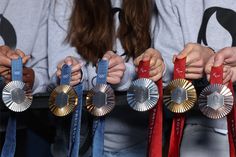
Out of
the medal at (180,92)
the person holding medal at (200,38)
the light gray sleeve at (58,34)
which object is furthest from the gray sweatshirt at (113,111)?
the medal at (180,92)

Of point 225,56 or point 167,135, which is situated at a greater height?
point 225,56

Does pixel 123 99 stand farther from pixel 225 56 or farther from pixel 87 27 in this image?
pixel 87 27

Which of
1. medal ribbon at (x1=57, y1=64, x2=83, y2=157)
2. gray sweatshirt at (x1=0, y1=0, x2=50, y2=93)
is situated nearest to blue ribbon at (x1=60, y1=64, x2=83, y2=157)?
medal ribbon at (x1=57, y1=64, x2=83, y2=157)

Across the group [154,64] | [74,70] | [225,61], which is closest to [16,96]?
[74,70]

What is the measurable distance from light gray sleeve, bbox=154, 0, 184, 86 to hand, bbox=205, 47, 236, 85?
0.21 metres

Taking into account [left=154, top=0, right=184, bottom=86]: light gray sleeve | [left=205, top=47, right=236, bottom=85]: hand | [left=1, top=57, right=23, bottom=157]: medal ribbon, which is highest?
[left=154, top=0, right=184, bottom=86]: light gray sleeve

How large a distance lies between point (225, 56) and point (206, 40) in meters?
0.22

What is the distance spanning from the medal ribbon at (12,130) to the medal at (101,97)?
12 centimetres

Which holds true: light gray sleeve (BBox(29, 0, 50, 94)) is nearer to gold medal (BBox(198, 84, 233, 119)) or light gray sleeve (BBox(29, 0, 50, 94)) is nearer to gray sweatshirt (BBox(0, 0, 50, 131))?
gray sweatshirt (BBox(0, 0, 50, 131))

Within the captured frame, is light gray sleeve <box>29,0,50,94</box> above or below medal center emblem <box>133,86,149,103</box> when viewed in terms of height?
above

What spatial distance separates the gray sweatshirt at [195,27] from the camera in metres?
0.98

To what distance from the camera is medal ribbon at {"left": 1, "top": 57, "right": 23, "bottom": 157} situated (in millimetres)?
832

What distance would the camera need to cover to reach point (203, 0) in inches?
40.0

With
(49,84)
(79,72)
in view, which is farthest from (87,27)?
(79,72)
